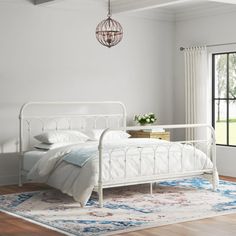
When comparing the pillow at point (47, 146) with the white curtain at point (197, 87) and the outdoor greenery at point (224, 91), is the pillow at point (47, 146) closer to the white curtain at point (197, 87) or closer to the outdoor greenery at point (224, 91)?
the white curtain at point (197, 87)

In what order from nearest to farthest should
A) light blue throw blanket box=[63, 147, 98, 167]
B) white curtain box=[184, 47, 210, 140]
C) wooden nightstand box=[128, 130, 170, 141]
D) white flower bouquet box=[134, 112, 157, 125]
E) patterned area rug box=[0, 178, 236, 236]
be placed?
1. patterned area rug box=[0, 178, 236, 236]
2. light blue throw blanket box=[63, 147, 98, 167]
3. wooden nightstand box=[128, 130, 170, 141]
4. white flower bouquet box=[134, 112, 157, 125]
5. white curtain box=[184, 47, 210, 140]

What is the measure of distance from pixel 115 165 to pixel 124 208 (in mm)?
505

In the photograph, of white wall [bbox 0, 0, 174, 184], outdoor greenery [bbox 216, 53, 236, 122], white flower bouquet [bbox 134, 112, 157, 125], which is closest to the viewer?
white wall [bbox 0, 0, 174, 184]

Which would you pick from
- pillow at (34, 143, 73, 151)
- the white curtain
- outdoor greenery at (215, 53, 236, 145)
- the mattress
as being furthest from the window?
the mattress

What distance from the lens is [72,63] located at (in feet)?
26.1

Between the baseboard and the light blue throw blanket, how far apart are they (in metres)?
1.44

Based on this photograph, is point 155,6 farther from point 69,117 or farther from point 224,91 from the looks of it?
point 69,117

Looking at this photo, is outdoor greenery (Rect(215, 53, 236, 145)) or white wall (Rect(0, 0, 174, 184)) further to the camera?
outdoor greenery (Rect(215, 53, 236, 145))

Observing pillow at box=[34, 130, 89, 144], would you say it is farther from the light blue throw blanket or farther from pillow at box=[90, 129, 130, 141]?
the light blue throw blanket

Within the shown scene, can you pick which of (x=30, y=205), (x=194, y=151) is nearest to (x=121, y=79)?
(x=194, y=151)

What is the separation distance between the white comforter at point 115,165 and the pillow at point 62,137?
0.49 meters

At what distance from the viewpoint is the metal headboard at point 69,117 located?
24.8ft

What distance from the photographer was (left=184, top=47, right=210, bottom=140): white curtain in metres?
8.46

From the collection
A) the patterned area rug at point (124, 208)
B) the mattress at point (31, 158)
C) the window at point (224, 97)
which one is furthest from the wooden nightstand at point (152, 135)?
the mattress at point (31, 158)
